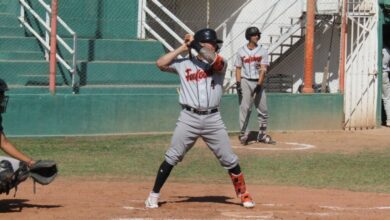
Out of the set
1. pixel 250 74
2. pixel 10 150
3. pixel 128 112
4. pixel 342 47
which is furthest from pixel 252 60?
pixel 10 150

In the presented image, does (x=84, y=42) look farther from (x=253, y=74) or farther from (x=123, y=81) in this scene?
(x=253, y=74)

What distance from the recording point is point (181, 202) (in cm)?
955

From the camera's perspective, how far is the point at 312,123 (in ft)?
61.1

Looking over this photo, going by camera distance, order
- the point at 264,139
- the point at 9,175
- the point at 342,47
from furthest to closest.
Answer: the point at 342,47, the point at 264,139, the point at 9,175

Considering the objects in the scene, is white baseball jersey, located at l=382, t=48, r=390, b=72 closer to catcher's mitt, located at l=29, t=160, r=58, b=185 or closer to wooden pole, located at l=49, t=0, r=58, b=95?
wooden pole, located at l=49, t=0, r=58, b=95

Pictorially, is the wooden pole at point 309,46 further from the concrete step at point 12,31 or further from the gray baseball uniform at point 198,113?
the gray baseball uniform at point 198,113

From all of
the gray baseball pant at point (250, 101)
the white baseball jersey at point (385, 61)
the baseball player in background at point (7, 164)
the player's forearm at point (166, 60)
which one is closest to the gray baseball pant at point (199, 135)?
the player's forearm at point (166, 60)

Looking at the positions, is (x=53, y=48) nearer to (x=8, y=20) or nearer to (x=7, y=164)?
(x=8, y=20)

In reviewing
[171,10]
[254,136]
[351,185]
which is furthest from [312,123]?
[351,185]

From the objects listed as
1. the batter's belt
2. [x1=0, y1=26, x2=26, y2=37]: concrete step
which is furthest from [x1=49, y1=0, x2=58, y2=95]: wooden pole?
the batter's belt

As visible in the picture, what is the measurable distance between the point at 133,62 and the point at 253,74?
4061 millimetres

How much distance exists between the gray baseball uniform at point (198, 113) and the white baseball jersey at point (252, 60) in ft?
20.5

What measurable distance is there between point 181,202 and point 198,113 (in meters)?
1.11

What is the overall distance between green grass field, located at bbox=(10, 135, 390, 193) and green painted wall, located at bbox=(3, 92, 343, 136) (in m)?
0.36
